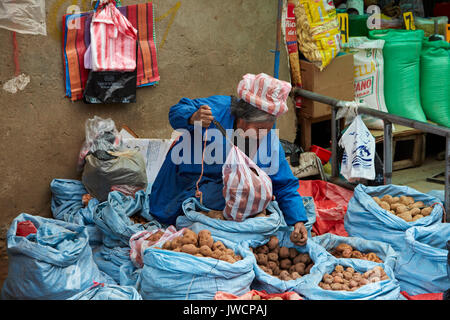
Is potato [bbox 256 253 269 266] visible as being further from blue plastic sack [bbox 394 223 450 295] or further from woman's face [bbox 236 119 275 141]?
blue plastic sack [bbox 394 223 450 295]

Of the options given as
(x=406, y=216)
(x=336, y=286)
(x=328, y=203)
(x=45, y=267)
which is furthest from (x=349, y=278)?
(x=45, y=267)

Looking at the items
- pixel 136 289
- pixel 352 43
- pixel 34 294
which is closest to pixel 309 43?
pixel 352 43

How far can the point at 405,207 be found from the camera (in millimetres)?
3869

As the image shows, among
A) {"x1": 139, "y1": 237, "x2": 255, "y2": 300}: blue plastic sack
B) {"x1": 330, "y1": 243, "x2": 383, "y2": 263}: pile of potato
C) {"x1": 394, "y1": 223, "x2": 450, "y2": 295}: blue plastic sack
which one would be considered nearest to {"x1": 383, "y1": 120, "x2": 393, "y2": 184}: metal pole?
{"x1": 394, "y1": 223, "x2": 450, "y2": 295}: blue plastic sack

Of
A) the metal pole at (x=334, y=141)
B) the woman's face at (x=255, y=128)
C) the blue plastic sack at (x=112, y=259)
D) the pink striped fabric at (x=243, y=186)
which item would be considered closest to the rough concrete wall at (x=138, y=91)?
the metal pole at (x=334, y=141)

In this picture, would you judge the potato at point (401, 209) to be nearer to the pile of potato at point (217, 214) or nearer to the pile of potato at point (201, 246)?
the pile of potato at point (217, 214)

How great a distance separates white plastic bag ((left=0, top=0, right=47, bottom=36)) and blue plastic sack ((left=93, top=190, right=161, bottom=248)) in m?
1.34

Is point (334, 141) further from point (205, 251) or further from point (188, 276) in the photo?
point (188, 276)

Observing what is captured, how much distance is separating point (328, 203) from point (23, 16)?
9.18 ft

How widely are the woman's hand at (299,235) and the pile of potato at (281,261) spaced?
0.22 ft

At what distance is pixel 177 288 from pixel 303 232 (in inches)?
35.6

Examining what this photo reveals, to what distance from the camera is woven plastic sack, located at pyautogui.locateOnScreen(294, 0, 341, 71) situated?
5320 mm

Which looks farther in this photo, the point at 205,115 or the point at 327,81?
the point at 327,81

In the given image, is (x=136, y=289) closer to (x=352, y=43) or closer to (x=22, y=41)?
(x=22, y=41)
